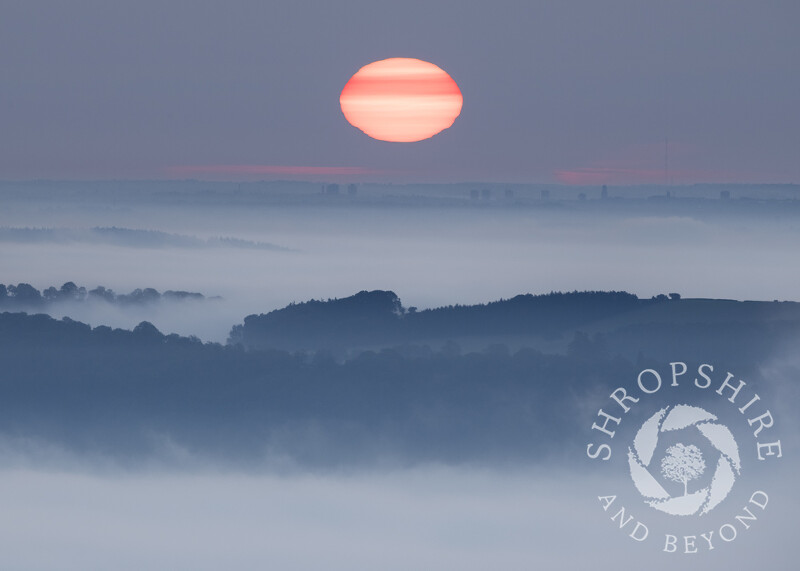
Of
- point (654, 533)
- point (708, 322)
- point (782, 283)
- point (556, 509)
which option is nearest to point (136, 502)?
point (556, 509)

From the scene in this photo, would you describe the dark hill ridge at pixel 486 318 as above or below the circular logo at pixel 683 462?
above

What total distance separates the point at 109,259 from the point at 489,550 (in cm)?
254

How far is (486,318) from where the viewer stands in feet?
17.4

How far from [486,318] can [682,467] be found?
1306 millimetres

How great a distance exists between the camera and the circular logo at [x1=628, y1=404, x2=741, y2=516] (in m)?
5.25

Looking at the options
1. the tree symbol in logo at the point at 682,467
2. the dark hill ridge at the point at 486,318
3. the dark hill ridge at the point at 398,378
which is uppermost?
the dark hill ridge at the point at 486,318

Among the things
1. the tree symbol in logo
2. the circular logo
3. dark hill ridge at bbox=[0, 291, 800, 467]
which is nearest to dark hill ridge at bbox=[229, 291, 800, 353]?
dark hill ridge at bbox=[0, 291, 800, 467]

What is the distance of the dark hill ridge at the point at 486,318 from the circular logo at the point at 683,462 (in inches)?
20.4

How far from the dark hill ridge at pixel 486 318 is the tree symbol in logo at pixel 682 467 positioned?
666mm

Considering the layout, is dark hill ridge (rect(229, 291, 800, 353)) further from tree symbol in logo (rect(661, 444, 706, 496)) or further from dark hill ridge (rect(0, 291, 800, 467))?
tree symbol in logo (rect(661, 444, 706, 496))

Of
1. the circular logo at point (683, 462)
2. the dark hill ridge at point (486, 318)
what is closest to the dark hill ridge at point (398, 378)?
the dark hill ridge at point (486, 318)

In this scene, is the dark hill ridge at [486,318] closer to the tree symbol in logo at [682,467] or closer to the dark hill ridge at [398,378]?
the dark hill ridge at [398,378]

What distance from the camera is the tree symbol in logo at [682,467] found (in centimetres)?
Answer: 526

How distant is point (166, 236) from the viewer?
5.33 m
